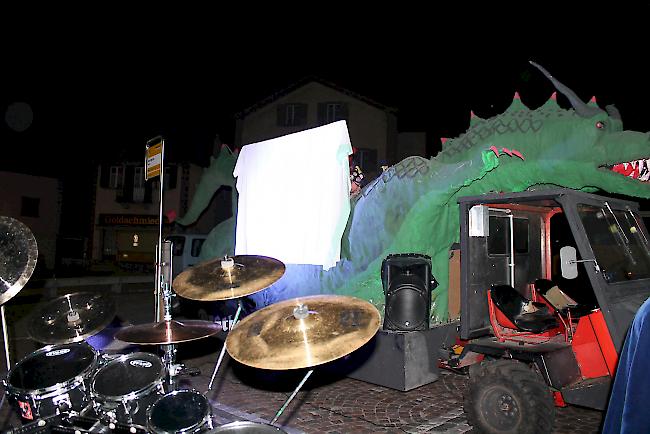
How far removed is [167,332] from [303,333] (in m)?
1.90

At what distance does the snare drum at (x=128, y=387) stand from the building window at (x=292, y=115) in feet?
80.1

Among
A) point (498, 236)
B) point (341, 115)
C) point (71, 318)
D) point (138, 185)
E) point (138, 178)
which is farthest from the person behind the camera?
point (138, 178)

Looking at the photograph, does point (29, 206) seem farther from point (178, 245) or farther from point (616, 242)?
point (616, 242)

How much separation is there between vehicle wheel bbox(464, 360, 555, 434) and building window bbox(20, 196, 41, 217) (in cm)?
3346

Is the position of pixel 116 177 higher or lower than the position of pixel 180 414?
higher

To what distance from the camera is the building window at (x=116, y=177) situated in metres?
32.5

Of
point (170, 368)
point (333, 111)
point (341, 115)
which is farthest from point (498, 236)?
point (333, 111)

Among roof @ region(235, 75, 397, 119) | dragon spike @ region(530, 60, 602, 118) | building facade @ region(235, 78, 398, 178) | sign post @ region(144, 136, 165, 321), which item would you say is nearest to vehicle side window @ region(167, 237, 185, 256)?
sign post @ region(144, 136, 165, 321)

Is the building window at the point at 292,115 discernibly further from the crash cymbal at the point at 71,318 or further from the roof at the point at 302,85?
the crash cymbal at the point at 71,318

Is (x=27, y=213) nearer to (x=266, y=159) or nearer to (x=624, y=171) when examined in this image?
(x=266, y=159)

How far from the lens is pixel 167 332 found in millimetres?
4180

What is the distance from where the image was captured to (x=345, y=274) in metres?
7.72

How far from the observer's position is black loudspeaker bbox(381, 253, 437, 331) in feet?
20.1

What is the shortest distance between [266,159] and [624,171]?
17.5ft
